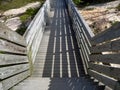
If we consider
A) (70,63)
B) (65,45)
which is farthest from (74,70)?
(65,45)

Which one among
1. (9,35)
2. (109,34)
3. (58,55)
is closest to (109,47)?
(109,34)

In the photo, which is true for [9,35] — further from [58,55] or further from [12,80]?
[58,55]

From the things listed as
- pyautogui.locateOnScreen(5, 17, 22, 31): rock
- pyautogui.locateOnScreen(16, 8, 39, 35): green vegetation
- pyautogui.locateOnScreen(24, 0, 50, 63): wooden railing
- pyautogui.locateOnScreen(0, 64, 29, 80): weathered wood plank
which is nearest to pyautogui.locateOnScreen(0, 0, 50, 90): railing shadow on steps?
pyautogui.locateOnScreen(0, 64, 29, 80): weathered wood plank

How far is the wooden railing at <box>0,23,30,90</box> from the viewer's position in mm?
4868

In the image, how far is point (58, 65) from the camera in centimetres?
900

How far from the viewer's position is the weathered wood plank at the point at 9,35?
4810mm

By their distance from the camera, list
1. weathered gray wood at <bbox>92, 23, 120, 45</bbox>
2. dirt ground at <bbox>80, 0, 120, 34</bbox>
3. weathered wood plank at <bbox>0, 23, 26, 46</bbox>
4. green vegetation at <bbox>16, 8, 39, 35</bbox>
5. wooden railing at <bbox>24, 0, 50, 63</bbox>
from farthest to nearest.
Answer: green vegetation at <bbox>16, 8, 39, 35</bbox> < dirt ground at <bbox>80, 0, 120, 34</bbox> < wooden railing at <bbox>24, 0, 50, 63</bbox> < weathered wood plank at <bbox>0, 23, 26, 46</bbox> < weathered gray wood at <bbox>92, 23, 120, 45</bbox>

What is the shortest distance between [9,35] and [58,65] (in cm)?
394

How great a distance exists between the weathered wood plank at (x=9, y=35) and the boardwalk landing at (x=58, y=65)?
885 mm

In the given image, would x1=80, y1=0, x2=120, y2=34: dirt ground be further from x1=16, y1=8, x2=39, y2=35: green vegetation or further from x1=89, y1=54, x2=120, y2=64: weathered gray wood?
x1=89, y1=54, x2=120, y2=64: weathered gray wood

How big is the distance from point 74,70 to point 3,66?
3892 millimetres

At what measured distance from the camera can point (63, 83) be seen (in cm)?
666

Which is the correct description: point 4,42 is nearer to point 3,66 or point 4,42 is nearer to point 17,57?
point 3,66

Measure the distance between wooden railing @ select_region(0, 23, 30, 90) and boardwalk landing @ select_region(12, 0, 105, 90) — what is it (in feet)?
0.96
